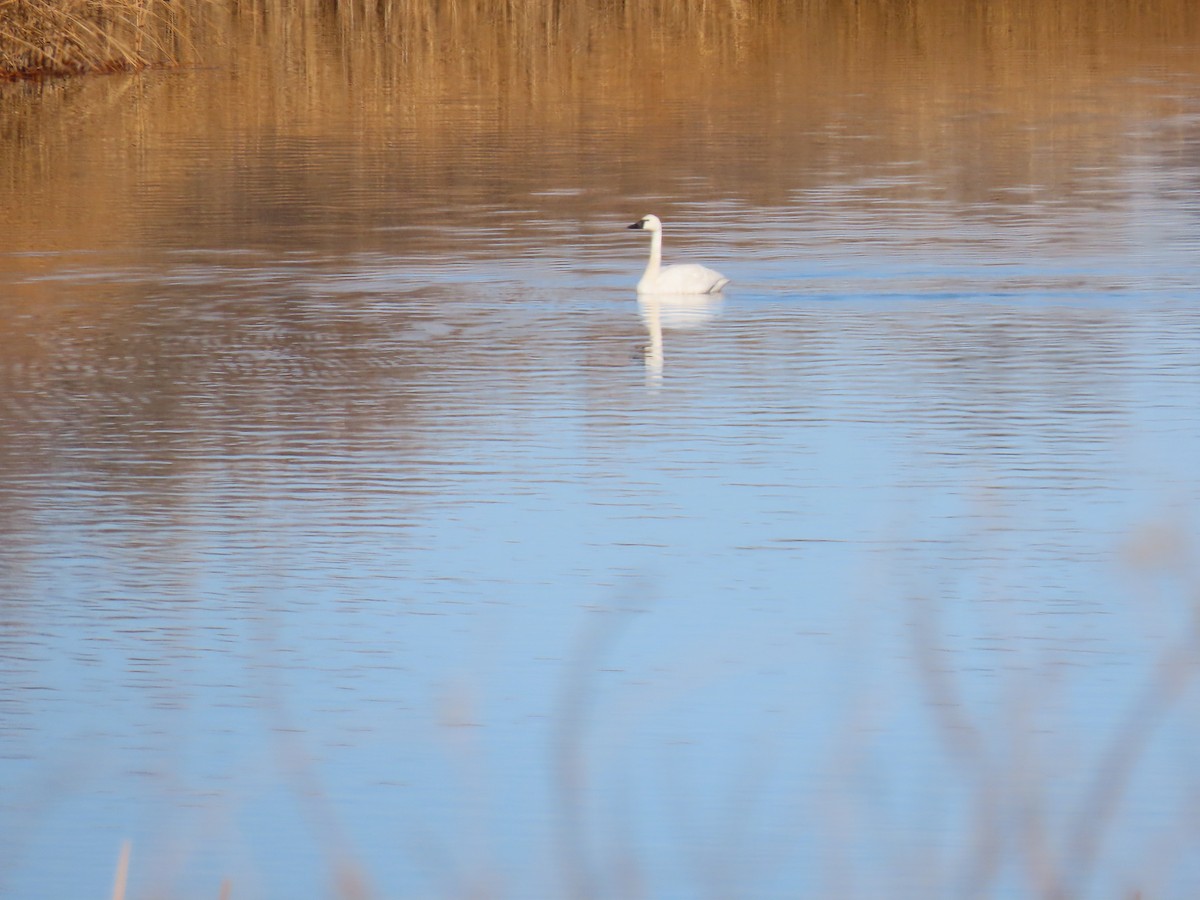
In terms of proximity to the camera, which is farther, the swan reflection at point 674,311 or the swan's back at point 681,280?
the swan's back at point 681,280

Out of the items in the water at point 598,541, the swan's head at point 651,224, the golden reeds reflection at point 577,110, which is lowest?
the water at point 598,541

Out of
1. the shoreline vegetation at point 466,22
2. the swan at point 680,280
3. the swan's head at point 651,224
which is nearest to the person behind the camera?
the swan at point 680,280

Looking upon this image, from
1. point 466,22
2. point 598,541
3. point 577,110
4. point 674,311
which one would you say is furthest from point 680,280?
point 466,22

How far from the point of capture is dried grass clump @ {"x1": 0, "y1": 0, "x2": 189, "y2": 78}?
1340 inches

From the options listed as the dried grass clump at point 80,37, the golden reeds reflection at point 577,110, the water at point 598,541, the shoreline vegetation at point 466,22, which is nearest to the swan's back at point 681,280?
the water at point 598,541

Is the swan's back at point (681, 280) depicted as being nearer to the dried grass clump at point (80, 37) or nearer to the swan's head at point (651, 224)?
the swan's head at point (651, 224)

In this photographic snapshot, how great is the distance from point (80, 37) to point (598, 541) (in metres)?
27.9

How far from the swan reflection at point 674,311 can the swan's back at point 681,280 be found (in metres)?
0.04

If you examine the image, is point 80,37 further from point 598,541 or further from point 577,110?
point 598,541

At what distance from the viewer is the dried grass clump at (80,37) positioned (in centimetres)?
3403

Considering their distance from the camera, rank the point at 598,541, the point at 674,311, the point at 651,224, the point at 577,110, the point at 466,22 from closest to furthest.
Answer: the point at 598,541
the point at 674,311
the point at 651,224
the point at 577,110
the point at 466,22

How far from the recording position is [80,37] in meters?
35.3

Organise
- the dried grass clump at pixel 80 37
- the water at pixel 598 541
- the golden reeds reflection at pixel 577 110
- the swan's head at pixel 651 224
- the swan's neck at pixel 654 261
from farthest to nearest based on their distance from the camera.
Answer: the dried grass clump at pixel 80 37, the golden reeds reflection at pixel 577 110, the swan's head at pixel 651 224, the swan's neck at pixel 654 261, the water at pixel 598 541

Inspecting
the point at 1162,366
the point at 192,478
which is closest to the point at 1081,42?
the point at 1162,366
